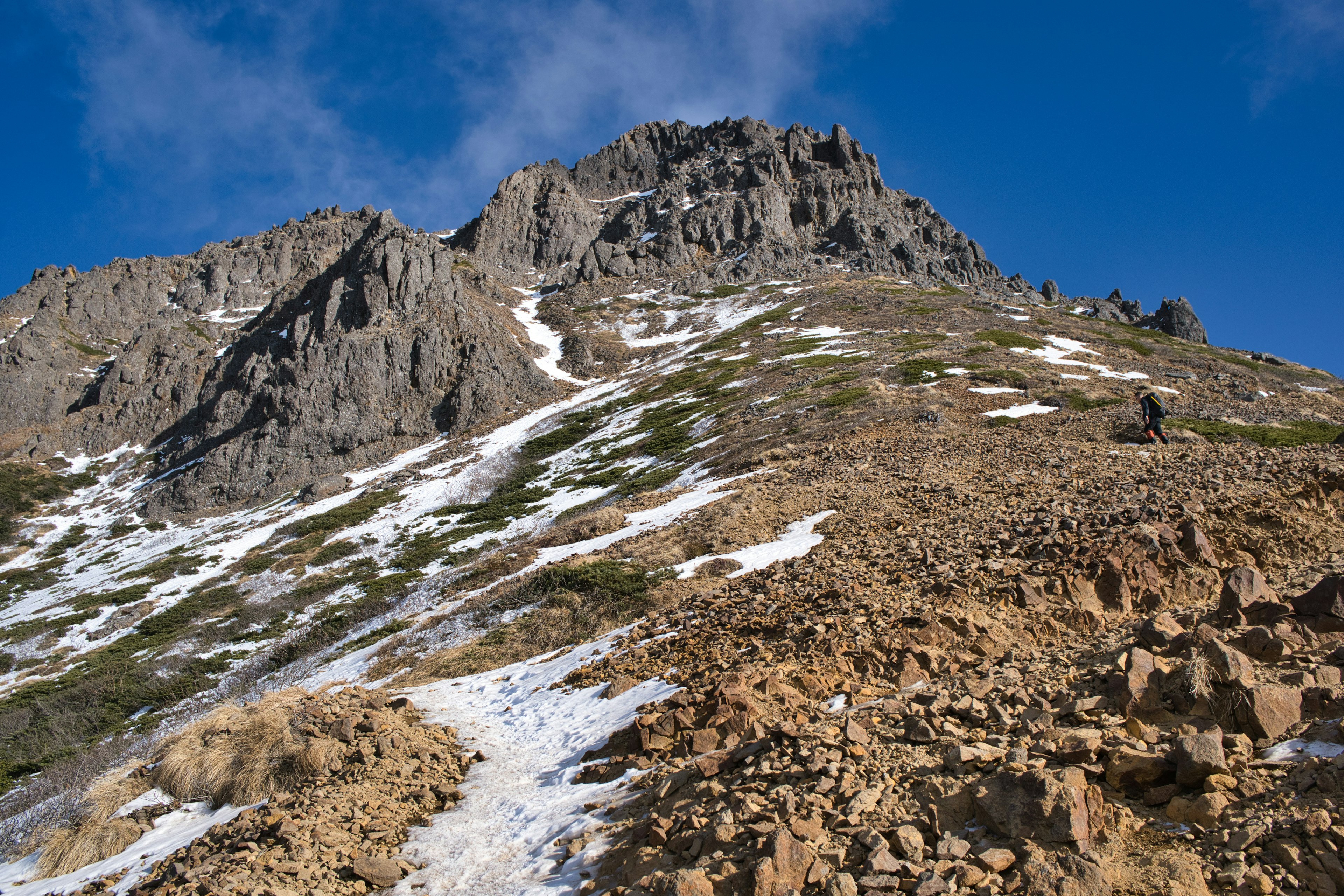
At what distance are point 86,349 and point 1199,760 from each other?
15885 centimetres

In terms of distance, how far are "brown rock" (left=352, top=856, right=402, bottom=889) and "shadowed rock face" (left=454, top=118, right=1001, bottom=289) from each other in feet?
358

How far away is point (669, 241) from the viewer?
124 m

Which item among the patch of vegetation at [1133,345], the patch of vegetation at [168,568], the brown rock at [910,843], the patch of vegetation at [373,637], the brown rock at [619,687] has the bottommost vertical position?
the patch of vegetation at [373,637]

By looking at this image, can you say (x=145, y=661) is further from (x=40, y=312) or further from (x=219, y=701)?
(x=40, y=312)

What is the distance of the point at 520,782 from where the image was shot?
8.50 meters

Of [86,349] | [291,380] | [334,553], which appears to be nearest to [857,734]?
[334,553]

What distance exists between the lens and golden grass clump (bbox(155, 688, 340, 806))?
9125 mm

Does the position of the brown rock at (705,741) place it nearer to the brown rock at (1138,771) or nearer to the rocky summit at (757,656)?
the rocky summit at (757,656)

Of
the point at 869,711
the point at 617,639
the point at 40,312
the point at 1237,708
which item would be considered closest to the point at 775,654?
the point at 869,711

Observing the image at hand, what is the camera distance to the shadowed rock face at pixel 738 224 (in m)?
118

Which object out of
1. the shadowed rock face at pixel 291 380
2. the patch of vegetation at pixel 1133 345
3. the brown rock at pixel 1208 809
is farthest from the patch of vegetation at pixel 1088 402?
the shadowed rock face at pixel 291 380

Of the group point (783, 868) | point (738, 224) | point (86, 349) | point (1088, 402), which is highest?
point (738, 224)

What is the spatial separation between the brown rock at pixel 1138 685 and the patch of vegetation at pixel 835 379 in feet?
107

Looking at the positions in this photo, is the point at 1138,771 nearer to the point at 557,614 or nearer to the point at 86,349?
the point at 557,614
